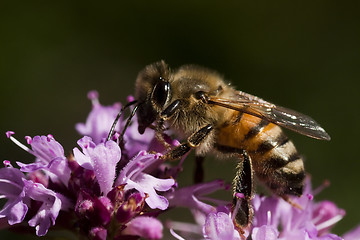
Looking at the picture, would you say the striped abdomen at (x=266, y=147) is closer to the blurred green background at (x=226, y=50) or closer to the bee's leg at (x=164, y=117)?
the bee's leg at (x=164, y=117)

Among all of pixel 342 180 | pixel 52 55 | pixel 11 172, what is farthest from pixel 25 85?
pixel 11 172

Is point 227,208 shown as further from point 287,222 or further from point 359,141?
point 359,141

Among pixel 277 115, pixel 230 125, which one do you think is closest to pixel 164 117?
pixel 230 125

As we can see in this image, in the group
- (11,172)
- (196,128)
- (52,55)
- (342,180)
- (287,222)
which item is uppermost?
(196,128)

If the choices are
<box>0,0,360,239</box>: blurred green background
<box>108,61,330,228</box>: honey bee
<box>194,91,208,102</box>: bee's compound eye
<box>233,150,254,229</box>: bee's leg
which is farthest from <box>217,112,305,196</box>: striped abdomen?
<box>0,0,360,239</box>: blurred green background

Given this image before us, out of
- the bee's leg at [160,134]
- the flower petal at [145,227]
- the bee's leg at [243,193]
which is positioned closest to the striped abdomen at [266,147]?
the bee's leg at [243,193]

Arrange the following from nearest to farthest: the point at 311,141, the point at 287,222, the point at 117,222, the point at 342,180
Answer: the point at 117,222
the point at 287,222
the point at 342,180
the point at 311,141

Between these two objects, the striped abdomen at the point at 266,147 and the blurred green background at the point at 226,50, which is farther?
the blurred green background at the point at 226,50

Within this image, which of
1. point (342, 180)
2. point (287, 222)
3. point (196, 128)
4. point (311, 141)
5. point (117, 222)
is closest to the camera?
point (117, 222)
